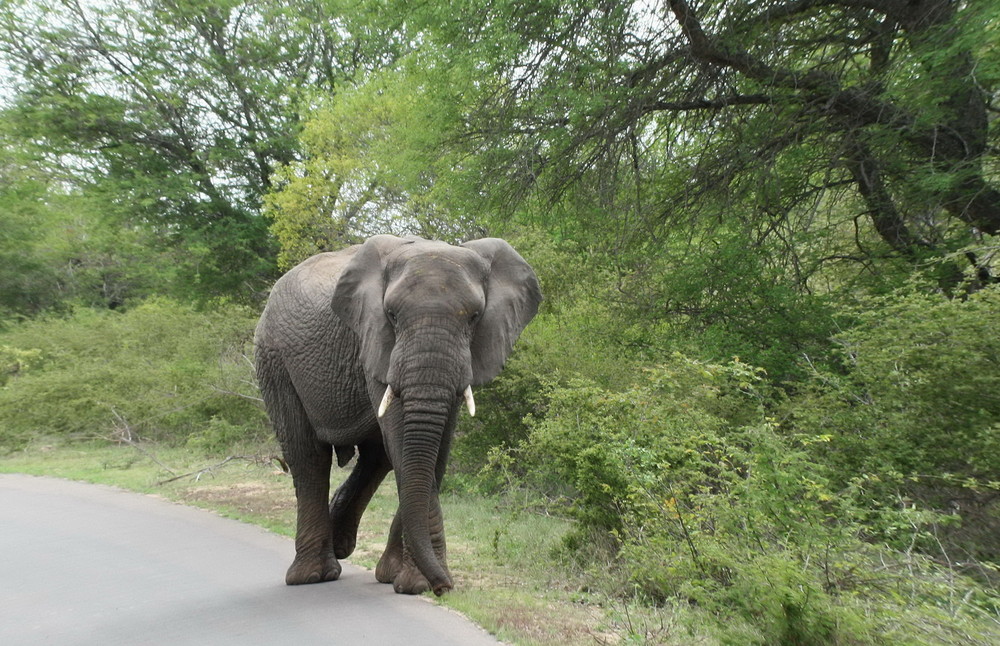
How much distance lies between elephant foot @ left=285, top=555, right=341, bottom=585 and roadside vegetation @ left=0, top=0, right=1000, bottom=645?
43.8 inches

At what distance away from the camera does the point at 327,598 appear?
636 cm

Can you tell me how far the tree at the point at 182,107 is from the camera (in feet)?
75.9

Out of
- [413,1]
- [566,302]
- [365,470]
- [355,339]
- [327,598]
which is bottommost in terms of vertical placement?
[327,598]

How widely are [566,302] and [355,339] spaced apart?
21.2 ft

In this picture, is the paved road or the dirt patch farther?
the dirt patch

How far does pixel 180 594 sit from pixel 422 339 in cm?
301

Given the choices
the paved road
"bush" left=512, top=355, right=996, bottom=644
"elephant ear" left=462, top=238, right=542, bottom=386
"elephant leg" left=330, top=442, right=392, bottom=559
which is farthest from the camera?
"elephant leg" left=330, top=442, right=392, bottom=559

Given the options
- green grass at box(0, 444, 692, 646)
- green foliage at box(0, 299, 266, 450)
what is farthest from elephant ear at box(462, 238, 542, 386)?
green foliage at box(0, 299, 266, 450)

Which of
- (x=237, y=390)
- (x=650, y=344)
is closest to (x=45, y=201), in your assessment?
(x=237, y=390)

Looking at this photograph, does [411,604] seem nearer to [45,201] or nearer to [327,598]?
[327,598]

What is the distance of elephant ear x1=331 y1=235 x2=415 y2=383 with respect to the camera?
20.3 ft

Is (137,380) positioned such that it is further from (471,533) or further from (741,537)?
(741,537)

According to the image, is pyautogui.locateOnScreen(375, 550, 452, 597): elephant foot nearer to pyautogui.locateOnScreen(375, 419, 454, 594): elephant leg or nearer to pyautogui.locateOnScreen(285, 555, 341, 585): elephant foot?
pyautogui.locateOnScreen(375, 419, 454, 594): elephant leg

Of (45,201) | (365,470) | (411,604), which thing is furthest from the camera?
(45,201)
